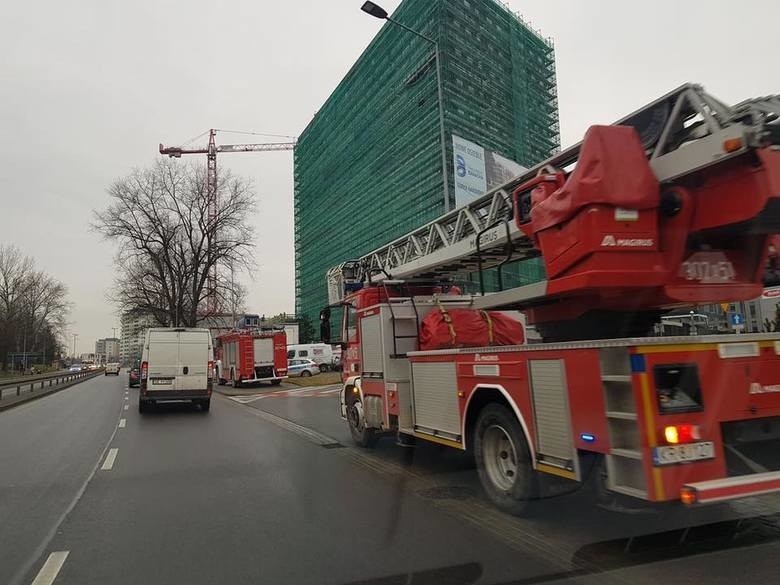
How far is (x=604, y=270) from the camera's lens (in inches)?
202

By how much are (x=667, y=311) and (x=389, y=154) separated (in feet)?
222

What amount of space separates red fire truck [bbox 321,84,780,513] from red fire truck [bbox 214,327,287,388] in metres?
25.9

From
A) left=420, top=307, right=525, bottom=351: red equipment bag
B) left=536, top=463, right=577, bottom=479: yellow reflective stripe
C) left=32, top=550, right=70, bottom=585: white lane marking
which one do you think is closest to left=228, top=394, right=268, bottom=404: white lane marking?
left=420, top=307, right=525, bottom=351: red equipment bag

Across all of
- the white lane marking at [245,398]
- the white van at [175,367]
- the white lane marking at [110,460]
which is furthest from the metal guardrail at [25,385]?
the white lane marking at [110,460]

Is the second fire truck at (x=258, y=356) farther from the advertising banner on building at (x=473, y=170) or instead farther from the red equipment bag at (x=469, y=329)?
the red equipment bag at (x=469, y=329)

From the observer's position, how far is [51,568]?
473 cm

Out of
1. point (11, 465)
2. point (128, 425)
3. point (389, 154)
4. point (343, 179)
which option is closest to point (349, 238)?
point (343, 179)

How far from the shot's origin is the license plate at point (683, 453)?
428 cm

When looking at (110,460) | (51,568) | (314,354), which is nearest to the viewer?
(51,568)

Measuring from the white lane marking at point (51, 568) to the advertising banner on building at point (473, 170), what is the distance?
120 ft

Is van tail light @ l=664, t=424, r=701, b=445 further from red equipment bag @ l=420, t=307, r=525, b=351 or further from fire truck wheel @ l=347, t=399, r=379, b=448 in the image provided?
fire truck wheel @ l=347, t=399, r=379, b=448

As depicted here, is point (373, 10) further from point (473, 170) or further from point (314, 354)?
point (314, 354)

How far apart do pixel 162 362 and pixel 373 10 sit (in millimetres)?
11465

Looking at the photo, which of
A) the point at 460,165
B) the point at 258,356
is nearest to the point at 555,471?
the point at 258,356
